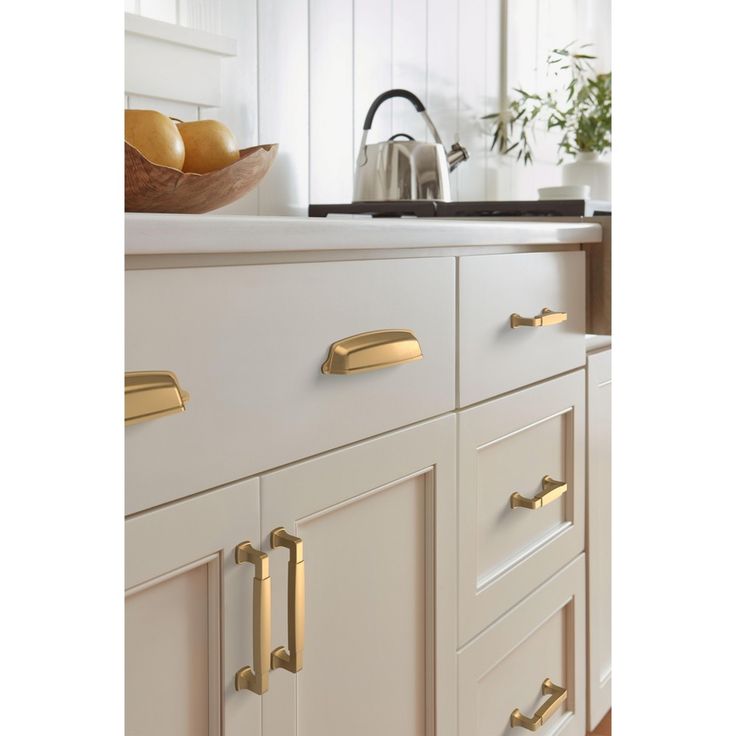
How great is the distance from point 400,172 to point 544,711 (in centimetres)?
87

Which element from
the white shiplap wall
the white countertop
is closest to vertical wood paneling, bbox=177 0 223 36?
the white shiplap wall

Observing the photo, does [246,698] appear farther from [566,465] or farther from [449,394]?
[566,465]

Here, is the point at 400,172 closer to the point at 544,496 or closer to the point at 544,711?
the point at 544,496

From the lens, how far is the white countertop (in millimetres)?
547

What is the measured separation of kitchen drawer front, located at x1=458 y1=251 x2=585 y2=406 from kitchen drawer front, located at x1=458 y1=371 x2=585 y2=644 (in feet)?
0.09

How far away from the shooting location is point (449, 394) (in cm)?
91

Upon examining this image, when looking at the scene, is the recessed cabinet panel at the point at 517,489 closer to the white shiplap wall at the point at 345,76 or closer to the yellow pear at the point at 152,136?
the yellow pear at the point at 152,136

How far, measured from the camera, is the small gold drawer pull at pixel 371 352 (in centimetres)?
73

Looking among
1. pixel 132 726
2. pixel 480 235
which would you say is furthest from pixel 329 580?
pixel 480 235

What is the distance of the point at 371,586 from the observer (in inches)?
32.1

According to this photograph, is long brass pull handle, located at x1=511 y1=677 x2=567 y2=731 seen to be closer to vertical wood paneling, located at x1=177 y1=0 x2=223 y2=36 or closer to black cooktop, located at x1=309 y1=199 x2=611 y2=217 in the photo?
black cooktop, located at x1=309 y1=199 x2=611 y2=217

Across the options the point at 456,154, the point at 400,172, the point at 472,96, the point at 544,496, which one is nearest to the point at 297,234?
the point at 544,496

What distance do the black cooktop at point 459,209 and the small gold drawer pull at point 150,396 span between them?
83cm

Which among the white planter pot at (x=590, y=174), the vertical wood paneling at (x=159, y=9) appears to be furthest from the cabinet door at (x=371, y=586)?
A: the white planter pot at (x=590, y=174)
